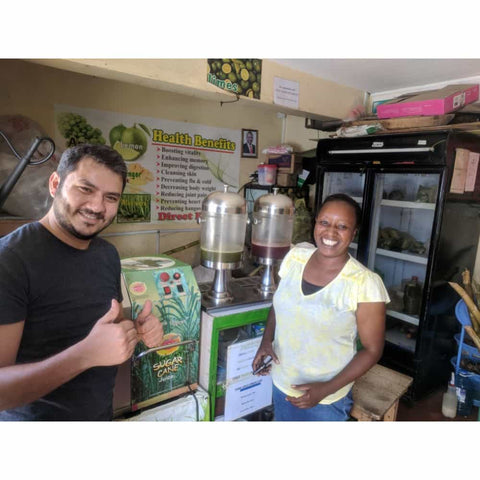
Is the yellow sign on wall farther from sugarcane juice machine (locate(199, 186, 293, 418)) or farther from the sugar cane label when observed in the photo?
the sugar cane label

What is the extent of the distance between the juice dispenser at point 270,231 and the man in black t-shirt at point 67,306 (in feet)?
3.04

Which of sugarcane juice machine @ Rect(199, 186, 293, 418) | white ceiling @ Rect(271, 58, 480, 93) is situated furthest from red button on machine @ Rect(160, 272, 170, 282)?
white ceiling @ Rect(271, 58, 480, 93)

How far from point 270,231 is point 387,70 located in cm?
133

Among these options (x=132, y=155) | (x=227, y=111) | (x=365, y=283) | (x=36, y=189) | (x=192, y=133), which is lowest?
(x=365, y=283)

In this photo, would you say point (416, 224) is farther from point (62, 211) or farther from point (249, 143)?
point (62, 211)

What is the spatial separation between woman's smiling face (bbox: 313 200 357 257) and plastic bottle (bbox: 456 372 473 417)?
168 cm

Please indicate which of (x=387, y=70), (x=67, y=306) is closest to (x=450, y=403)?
(x=387, y=70)

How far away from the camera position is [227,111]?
3.26m

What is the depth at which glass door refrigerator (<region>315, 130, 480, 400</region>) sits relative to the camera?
2271mm

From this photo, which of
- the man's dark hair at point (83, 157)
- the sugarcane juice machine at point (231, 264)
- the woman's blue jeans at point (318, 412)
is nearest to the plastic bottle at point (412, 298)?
the sugarcane juice machine at point (231, 264)
